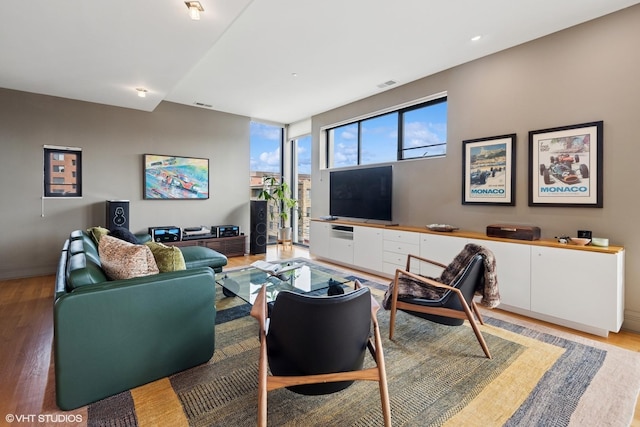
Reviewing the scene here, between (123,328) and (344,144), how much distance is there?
15.6 ft

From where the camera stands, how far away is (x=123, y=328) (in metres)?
1.75

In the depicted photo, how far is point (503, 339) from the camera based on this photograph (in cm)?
252

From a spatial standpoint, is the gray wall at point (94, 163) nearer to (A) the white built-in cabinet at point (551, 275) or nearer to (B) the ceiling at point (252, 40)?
(B) the ceiling at point (252, 40)

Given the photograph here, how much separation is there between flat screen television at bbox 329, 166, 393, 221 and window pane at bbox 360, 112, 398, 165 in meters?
0.38

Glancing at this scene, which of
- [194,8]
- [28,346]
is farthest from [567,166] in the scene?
[28,346]

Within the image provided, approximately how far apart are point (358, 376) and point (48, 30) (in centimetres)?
375

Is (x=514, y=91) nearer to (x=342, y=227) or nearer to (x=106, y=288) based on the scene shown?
(x=342, y=227)

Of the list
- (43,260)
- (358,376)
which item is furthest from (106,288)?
(43,260)

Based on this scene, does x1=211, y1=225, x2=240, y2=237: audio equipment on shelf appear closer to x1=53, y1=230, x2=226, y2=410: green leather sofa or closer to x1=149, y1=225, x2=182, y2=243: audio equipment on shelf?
x1=149, y1=225, x2=182, y2=243: audio equipment on shelf

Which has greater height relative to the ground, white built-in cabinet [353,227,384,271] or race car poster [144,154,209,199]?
race car poster [144,154,209,199]

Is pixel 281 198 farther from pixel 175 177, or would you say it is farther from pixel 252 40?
pixel 252 40

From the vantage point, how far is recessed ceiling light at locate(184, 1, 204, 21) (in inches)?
88.9

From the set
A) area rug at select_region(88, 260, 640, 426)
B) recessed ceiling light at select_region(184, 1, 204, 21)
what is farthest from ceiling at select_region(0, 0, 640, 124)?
area rug at select_region(88, 260, 640, 426)

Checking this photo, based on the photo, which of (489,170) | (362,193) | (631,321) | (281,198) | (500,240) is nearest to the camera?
(631,321)
